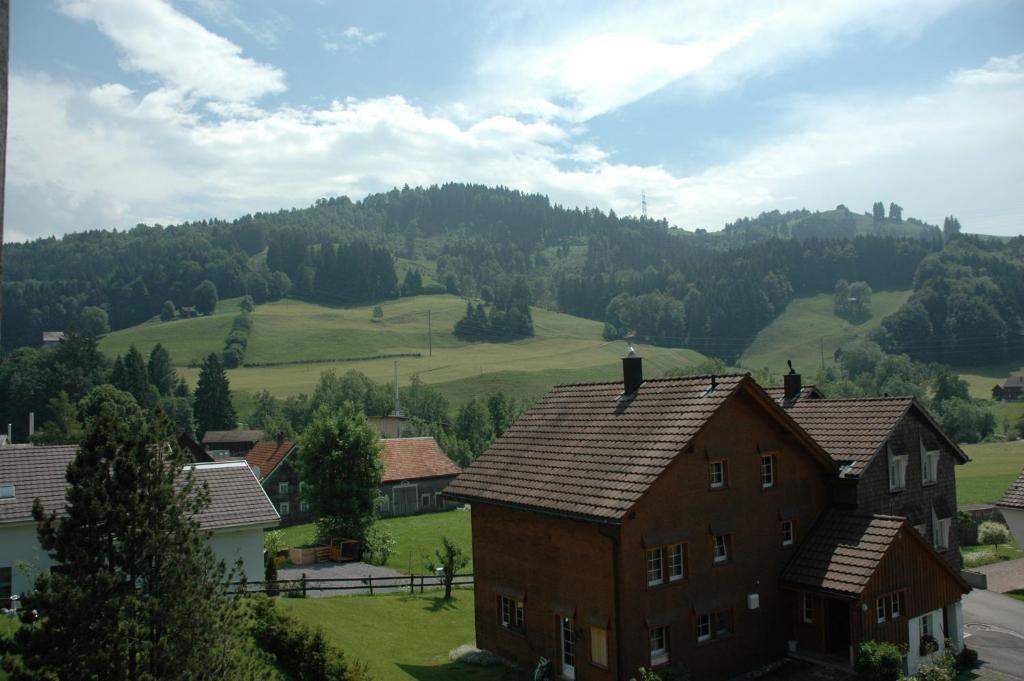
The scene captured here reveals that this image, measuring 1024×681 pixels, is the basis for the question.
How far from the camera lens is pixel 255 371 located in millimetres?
160250

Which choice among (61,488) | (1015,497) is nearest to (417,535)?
(61,488)

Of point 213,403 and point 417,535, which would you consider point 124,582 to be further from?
point 213,403

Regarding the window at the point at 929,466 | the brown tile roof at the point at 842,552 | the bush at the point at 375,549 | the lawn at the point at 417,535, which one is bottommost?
the lawn at the point at 417,535

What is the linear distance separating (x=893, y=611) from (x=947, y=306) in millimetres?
181514

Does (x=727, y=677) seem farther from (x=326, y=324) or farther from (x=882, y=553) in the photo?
(x=326, y=324)

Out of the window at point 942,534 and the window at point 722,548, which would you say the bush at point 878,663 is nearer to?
the window at point 722,548

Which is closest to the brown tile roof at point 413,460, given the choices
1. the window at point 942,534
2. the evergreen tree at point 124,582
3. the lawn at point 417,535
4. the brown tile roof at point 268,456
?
the lawn at point 417,535

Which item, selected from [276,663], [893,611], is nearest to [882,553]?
[893,611]

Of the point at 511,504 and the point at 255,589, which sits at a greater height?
the point at 511,504

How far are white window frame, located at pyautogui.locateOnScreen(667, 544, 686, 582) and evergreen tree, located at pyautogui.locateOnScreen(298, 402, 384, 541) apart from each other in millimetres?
24350

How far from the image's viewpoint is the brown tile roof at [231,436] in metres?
105

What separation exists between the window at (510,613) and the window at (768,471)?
8.48 metres

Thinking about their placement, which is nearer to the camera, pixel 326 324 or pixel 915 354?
pixel 915 354

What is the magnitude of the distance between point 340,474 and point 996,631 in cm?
3054
